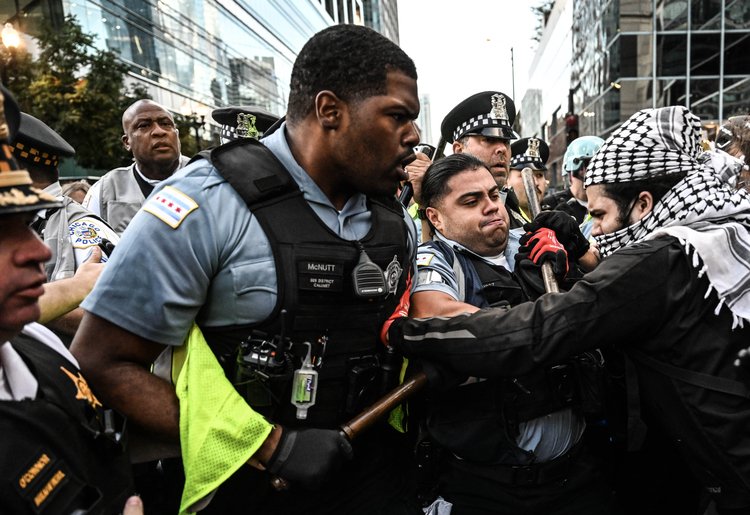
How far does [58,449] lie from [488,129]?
361cm

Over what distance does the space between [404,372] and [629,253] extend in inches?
37.1

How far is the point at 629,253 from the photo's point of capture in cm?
182

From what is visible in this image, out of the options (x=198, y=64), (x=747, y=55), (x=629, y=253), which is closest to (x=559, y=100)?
(x=747, y=55)

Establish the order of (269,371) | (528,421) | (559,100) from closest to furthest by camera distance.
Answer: (269,371), (528,421), (559,100)

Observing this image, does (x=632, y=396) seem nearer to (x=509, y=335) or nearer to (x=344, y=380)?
(x=509, y=335)

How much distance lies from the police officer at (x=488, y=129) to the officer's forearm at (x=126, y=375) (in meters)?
3.05

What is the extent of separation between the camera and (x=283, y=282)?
1.57m

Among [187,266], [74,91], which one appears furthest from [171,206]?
[74,91]

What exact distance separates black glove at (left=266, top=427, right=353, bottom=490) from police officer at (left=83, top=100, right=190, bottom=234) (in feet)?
10.4

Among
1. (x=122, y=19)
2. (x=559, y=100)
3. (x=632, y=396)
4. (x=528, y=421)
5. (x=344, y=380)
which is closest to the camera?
(x=344, y=380)

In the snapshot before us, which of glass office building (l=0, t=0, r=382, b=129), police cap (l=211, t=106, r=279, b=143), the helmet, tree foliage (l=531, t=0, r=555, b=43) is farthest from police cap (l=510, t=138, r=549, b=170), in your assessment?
tree foliage (l=531, t=0, r=555, b=43)

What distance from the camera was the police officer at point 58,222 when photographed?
7.56ft

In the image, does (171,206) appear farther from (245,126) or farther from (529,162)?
(529,162)

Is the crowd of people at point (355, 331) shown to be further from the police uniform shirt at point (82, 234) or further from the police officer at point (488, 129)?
the police officer at point (488, 129)
